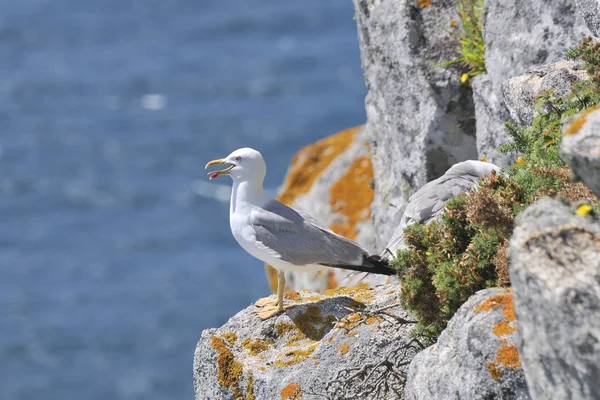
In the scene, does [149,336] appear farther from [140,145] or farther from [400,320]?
[400,320]

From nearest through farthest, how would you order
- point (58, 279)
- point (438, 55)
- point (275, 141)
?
point (438, 55), point (58, 279), point (275, 141)

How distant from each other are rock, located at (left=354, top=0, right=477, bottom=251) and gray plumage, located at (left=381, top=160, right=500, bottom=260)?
6.43 ft

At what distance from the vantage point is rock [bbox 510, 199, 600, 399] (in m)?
3.76

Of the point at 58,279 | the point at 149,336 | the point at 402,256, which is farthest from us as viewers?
the point at 58,279

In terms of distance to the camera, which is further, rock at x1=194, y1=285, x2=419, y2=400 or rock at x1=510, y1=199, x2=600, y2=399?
rock at x1=194, y1=285, x2=419, y2=400

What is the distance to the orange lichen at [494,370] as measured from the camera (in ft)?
16.1

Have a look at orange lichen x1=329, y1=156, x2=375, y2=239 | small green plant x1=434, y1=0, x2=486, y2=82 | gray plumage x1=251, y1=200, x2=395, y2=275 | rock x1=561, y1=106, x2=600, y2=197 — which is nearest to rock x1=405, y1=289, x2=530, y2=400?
rock x1=561, y1=106, x2=600, y2=197

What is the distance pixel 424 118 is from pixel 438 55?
0.72 m

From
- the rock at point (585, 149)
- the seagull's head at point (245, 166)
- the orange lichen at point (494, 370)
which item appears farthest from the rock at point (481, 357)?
the seagull's head at point (245, 166)

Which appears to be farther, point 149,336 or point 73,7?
point 73,7

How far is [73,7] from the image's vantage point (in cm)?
5091

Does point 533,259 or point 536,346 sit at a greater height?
point 533,259

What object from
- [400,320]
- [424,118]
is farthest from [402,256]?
[424,118]

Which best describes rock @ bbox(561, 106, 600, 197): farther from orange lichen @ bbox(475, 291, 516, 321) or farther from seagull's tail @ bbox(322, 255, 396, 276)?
seagull's tail @ bbox(322, 255, 396, 276)
